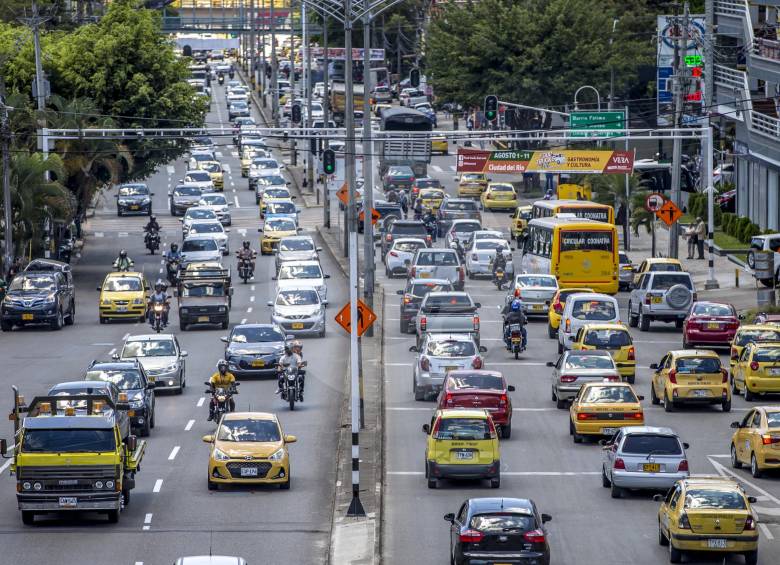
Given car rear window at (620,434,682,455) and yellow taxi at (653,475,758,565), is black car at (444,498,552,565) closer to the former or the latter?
yellow taxi at (653,475,758,565)

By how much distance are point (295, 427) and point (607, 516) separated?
36.0ft

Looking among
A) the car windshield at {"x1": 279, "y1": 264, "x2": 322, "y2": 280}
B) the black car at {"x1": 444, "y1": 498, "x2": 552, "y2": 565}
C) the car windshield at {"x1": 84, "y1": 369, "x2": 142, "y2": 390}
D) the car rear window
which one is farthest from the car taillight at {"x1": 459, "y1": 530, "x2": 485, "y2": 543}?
the car windshield at {"x1": 279, "y1": 264, "x2": 322, "y2": 280}

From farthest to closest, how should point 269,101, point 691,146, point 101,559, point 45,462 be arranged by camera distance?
point 269,101
point 691,146
point 45,462
point 101,559

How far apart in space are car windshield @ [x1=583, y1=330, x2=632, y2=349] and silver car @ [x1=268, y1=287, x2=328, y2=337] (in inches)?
460

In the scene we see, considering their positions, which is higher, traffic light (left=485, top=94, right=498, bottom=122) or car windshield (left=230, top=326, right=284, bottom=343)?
traffic light (left=485, top=94, right=498, bottom=122)

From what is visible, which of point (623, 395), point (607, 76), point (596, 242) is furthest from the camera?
point (607, 76)

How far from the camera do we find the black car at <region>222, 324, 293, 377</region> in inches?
1766

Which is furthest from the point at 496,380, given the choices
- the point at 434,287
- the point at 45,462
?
the point at 434,287

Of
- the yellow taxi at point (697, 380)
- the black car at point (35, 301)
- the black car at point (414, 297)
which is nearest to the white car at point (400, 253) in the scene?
the black car at point (414, 297)

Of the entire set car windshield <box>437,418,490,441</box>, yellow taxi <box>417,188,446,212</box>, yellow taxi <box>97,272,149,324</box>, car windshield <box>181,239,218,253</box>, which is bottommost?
yellow taxi <box>97,272,149,324</box>

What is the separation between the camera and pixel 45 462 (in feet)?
90.1

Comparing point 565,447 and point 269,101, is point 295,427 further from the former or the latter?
point 269,101

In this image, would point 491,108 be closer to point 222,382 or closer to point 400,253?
point 400,253

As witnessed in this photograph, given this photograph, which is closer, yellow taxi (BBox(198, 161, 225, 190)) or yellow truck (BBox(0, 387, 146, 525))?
yellow truck (BBox(0, 387, 146, 525))
